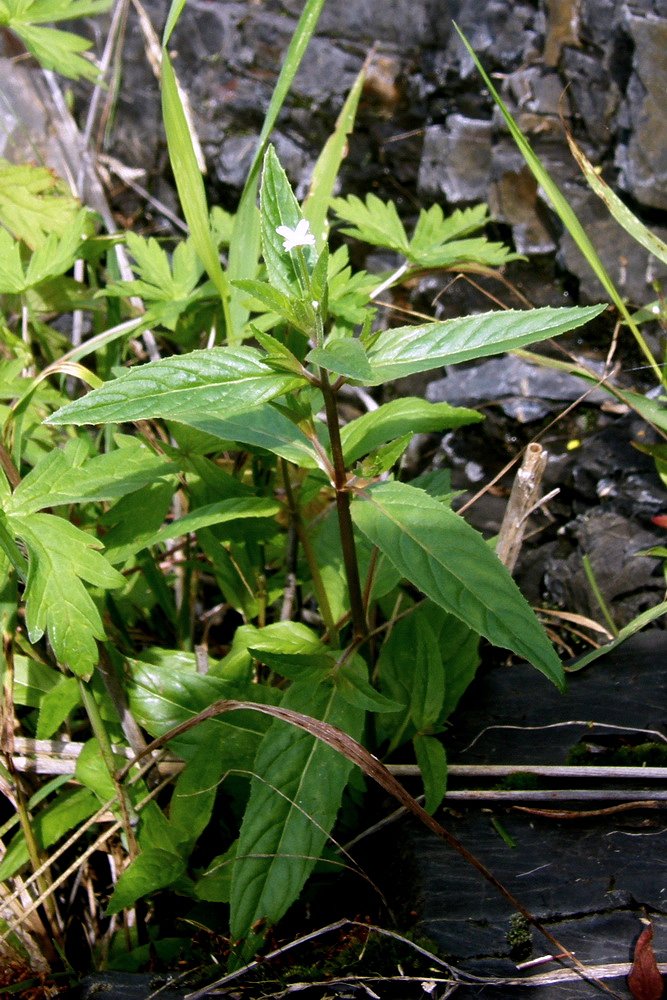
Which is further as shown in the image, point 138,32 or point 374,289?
point 138,32

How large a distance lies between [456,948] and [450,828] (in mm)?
244

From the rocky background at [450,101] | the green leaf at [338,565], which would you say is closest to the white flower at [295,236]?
the green leaf at [338,565]

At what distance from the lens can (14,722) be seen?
1702 mm

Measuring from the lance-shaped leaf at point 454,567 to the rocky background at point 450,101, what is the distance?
1.80 metres

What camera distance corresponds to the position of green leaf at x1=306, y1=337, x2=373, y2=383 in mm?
1109

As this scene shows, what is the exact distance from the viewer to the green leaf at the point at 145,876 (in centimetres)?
147

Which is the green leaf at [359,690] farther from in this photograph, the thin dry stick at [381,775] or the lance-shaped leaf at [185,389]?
the lance-shaped leaf at [185,389]

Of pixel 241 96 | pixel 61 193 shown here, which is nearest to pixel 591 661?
pixel 61 193

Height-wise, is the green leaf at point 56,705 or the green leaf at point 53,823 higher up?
the green leaf at point 56,705

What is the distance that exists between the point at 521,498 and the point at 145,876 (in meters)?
1.09

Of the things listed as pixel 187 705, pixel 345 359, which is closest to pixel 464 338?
pixel 345 359

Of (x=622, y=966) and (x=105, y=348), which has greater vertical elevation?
(x=105, y=348)

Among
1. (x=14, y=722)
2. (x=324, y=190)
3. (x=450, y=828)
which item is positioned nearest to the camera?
(x=450, y=828)

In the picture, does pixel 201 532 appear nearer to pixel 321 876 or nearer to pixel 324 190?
pixel 321 876
